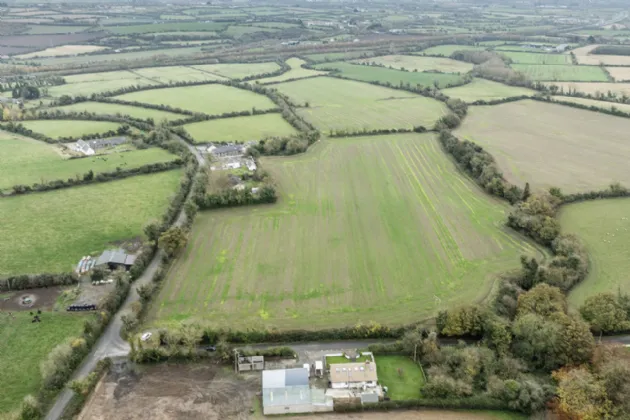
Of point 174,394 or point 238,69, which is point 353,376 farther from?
point 238,69

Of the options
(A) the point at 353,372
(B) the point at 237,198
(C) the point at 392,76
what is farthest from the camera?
(C) the point at 392,76

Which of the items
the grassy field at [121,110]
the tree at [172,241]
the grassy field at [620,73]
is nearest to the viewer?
the tree at [172,241]

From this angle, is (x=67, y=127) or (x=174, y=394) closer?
(x=174, y=394)

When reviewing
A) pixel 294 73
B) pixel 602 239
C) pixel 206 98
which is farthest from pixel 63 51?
pixel 602 239

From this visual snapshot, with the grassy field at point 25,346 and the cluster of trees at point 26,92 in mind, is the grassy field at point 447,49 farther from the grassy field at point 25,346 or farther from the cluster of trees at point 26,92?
the grassy field at point 25,346

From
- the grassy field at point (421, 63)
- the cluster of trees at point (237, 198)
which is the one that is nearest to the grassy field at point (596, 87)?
the grassy field at point (421, 63)

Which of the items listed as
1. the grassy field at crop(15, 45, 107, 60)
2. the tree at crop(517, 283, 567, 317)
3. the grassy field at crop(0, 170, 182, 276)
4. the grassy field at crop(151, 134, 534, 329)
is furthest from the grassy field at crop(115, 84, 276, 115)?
the tree at crop(517, 283, 567, 317)
